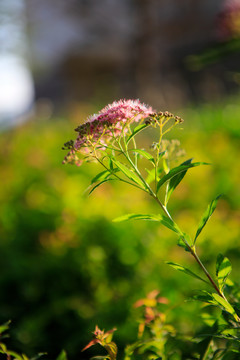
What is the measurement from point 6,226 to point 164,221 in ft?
6.39

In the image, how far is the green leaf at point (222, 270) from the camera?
36.4 inches

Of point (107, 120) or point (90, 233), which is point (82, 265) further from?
point (107, 120)

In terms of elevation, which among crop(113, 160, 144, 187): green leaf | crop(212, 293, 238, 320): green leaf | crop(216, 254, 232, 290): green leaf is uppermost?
crop(113, 160, 144, 187): green leaf

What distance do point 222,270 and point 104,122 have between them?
41cm

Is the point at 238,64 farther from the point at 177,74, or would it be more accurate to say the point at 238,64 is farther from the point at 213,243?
the point at 213,243

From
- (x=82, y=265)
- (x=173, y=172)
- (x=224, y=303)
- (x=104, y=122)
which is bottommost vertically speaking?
(x=224, y=303)

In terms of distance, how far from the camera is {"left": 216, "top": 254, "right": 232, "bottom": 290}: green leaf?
925mm

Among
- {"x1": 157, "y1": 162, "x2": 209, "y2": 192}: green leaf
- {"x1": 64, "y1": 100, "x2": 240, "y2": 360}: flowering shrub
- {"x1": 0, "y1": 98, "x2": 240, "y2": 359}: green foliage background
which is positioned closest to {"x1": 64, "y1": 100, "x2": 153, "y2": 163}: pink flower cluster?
{"x1": 64, "y1": 100, "x2": 240, "y2": 360}: flowering shrub

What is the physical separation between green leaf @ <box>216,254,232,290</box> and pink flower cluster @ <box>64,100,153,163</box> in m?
0.36

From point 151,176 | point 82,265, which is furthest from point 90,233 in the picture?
point 151,176

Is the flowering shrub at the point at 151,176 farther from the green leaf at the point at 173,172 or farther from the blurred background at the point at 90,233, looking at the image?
the blurred background at the point at 90,233

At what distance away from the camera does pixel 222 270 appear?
93 cm

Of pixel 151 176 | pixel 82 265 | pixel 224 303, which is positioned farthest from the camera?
pixel 82 265

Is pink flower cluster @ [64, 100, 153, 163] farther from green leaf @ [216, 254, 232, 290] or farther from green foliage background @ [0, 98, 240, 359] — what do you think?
green foliage background @ [0, 98, 240, 359]
